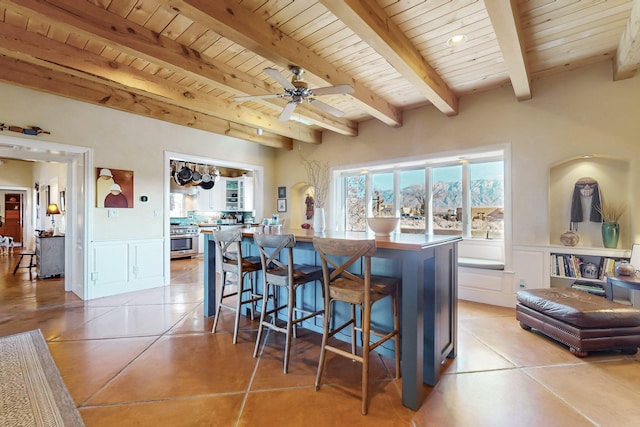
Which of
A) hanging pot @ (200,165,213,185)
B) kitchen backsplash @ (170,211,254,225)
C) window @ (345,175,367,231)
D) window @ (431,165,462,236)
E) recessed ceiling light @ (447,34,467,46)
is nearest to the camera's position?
recessed ceiling light @ (447,34,467,46)

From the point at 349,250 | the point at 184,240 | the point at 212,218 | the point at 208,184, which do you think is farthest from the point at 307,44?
the point at 212,218

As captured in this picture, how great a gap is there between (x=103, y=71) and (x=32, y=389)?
9.68ft

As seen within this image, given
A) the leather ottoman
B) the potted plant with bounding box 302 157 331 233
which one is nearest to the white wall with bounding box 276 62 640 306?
the leather ottoman

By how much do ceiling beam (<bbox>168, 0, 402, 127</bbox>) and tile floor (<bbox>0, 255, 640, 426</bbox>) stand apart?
2627 mm

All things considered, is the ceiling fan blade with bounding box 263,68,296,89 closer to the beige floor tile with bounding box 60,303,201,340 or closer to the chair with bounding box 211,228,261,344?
the chair with bounding box 211,228,261,344

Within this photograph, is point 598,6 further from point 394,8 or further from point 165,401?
point 165,401

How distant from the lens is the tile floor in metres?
1.74

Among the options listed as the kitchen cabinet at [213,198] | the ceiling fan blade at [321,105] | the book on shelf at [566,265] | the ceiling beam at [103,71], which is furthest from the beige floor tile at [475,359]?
the kitchen cabinet at [213,198]

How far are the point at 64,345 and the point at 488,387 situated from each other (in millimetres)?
3615

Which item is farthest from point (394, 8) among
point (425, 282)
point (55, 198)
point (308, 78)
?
point (55, 198)

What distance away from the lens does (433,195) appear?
189 inches

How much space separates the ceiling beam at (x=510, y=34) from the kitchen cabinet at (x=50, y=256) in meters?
7.33

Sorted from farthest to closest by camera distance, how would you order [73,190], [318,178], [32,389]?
[318,178] < [73,190] < [32,389]

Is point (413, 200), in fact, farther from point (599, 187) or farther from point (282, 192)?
point (282, 192)
